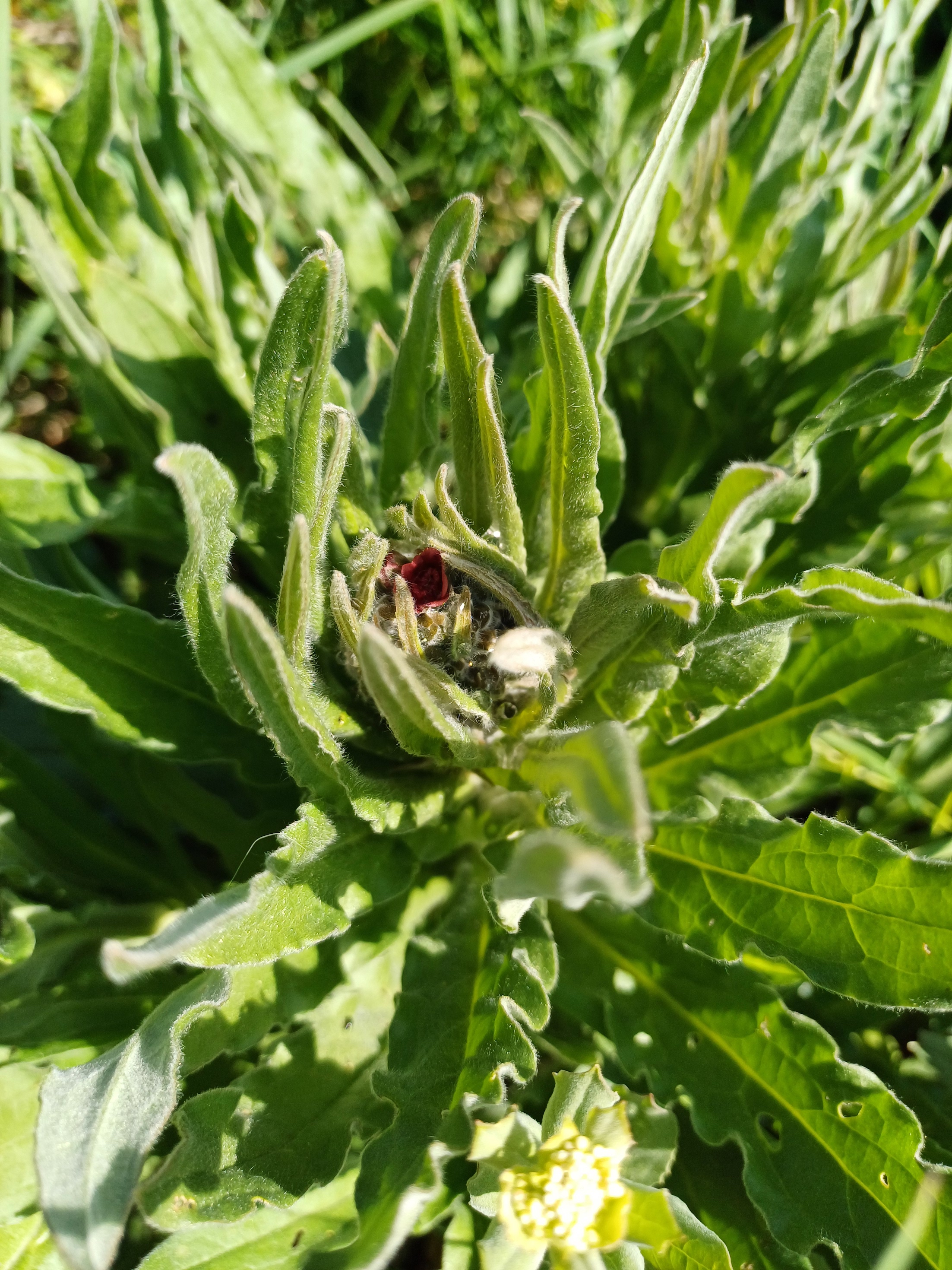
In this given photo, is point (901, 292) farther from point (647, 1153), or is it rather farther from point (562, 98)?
point (647, 1153)

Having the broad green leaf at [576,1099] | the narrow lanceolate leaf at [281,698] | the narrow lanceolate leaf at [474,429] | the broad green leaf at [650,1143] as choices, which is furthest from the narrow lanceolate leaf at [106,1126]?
the narrow lanceolate leaf at [474,429]

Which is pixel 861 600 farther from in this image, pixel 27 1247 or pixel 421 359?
pixel 27 1247

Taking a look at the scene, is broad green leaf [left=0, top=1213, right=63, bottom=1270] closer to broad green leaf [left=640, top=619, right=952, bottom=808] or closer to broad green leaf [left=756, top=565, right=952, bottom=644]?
broad green leaf [left=640, top=619, right=952, bottom=808]

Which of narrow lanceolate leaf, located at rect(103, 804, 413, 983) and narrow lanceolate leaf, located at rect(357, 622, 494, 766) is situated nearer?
narrow lanceolate leaf, located at rect(103, 804, 413, 983)

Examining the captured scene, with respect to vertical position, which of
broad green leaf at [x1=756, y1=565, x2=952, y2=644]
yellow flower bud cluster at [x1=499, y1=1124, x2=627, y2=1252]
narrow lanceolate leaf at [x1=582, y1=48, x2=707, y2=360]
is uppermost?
narrow lanceolate leaf at [x1=582, y1=48, x2=707, y2=360]

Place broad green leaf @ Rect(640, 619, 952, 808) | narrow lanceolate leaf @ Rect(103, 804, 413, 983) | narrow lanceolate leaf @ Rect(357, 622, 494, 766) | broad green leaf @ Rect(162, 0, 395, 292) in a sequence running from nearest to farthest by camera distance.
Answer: narrow lanceolate leaf @ Rect(103, 804, 413, 983)
narrow lanceolate leaf @ Rect(357, 622, 494, 766)
broad green leaf @ Rect(640, 619, 952, 808)
broad green leaf @ Rect(162, 0, 395, 292)

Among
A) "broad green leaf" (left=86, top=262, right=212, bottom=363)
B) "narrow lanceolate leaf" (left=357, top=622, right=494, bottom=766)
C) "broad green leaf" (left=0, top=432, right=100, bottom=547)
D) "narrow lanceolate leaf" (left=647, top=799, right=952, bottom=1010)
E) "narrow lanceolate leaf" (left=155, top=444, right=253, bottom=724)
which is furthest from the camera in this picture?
"broad green leaf" (left=86, top=262, right=212, bottom=363)

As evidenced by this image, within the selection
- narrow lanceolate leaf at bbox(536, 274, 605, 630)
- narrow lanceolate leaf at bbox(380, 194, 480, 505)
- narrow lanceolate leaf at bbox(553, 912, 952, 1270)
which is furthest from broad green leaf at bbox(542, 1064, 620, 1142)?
narrow lanceolate leaf at bbox(380, 194, 480, 505)

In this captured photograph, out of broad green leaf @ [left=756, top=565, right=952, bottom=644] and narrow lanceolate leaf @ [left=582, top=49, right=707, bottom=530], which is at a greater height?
narrow lanceolate leaf @ [left=582, top=49, right=707, bottom=530]
